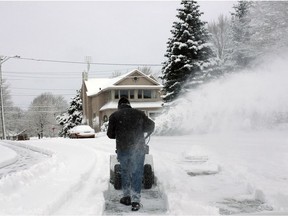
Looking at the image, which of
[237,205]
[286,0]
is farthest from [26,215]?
[286,0]

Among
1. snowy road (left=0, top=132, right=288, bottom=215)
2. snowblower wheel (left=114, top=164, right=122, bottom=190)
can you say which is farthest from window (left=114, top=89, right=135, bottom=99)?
snowblower wheel (left=114, top=164, right=122, bottom=190)

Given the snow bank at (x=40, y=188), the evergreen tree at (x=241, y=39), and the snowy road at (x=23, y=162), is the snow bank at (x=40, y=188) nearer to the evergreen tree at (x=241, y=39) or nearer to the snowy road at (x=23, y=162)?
the snowy road at (x=23, y=162)

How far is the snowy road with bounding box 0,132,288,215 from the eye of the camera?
232 inches

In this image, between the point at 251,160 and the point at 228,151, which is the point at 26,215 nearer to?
the point at 251,160

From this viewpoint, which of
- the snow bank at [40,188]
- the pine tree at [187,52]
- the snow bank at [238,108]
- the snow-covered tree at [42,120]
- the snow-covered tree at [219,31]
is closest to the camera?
the snow bank at [40,188]

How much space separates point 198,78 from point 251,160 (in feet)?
49.2

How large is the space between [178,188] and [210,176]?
6.05 feet

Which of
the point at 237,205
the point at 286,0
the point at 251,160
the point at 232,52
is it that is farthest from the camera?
the point at 232,52

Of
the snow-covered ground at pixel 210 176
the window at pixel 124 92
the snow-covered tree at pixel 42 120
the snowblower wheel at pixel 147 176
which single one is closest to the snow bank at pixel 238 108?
the snow-covered ground at pixel 210 176

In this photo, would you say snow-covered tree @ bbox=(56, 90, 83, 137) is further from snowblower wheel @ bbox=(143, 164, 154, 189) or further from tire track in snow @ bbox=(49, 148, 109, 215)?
snowblower wheel @ bbox=(143, 164, 154, 189)

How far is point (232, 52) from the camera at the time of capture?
31.9 metres

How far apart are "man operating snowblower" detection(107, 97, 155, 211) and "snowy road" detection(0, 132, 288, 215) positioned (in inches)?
13.5

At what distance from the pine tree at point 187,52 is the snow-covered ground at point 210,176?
6.31 m

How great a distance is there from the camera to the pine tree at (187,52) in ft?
84.2
